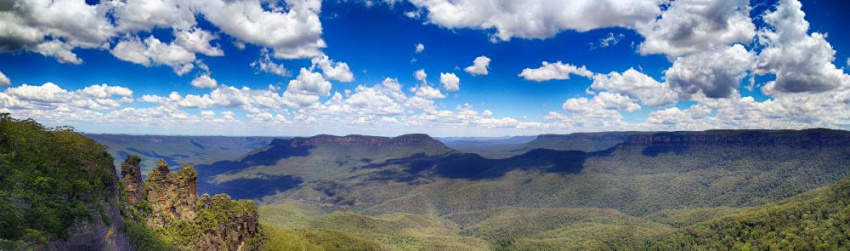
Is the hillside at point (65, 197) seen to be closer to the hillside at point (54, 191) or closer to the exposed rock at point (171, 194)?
the hillside at point (54, 191)

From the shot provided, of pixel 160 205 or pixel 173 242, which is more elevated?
pixel 160 205

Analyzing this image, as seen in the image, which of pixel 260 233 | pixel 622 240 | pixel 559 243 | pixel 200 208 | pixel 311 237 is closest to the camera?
pixel 200 208

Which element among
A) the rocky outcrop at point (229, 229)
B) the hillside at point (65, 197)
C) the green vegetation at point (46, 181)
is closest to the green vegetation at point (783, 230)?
the rocky outcrop at point (229, 229)

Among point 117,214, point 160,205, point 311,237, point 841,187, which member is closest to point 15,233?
point 117,214

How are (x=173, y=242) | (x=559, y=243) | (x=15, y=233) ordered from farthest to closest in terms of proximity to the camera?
(x=559, y=243), (x=173, y=242), (x=15, y=233)

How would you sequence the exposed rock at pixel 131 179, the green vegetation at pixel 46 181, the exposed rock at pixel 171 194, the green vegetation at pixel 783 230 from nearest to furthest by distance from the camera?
the green vegetation at pixel 46 181, the exposed rock at pixel 131 179, the exposed rock at pixel 171 194, the green vegetation at pixel 783 230

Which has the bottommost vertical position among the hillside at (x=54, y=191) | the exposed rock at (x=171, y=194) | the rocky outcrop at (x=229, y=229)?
the rocky outcrop at (x=229, y=229)

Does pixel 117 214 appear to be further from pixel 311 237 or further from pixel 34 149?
pixel 311 237

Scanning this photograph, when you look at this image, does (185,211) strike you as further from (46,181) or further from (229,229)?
(46,181)
